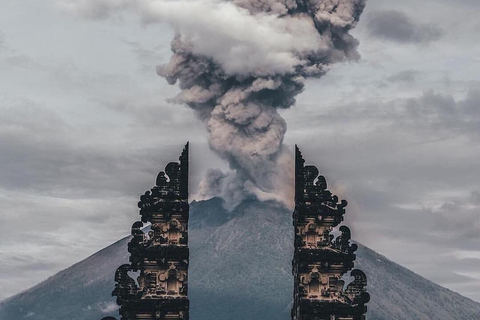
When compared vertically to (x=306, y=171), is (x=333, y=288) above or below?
below

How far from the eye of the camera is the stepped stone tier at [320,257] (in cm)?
3388

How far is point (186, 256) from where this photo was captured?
3419 centimetres

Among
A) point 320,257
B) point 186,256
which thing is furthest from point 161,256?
point 320,257

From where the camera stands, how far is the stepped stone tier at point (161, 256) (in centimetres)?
3394

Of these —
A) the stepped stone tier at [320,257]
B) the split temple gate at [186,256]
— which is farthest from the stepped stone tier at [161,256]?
the stepped stone tier at [320,257]

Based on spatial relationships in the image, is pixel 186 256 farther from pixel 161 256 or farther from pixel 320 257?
pixel 320 257

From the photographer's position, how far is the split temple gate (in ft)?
111

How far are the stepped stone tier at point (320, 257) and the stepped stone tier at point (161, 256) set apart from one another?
2.33 m

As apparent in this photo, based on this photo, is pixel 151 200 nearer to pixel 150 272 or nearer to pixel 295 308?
pixel 150 272

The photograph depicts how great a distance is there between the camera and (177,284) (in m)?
34.2

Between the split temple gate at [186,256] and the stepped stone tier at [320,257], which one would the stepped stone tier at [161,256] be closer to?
the split temple gate at [186,256]

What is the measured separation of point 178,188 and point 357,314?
4.54 metres

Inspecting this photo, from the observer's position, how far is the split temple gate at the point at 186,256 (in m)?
33.9

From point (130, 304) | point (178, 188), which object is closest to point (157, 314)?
point (130, 304)
